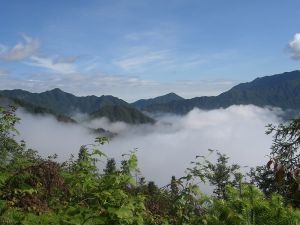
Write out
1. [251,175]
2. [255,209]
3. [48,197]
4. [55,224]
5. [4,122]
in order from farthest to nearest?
[251,175] < [4,122] < [48,197] < [255,209] < [55,224]

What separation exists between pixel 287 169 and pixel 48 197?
2963 mm

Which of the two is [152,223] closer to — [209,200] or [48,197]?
[209,200]

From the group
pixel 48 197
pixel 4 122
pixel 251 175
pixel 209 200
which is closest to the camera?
pixel 209 200

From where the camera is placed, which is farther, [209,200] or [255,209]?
[209,200]

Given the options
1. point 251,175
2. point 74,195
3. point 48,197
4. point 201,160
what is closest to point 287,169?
point 201,160

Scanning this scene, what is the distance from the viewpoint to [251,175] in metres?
62.8

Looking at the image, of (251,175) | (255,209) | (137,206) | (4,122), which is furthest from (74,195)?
(251,175)

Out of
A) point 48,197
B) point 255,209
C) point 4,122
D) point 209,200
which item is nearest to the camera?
point 255,209

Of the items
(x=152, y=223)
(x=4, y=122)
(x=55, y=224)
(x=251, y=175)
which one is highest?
(x=4, y=122)

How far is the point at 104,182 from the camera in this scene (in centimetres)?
508

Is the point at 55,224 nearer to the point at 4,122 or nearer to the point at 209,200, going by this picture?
the point at 209,200

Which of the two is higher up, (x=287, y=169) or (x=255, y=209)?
(x=287, y=169)

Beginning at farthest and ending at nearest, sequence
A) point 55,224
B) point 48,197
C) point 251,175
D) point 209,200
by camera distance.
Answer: point 251,175 < point 48,197 < point 209,200 < point 55,224

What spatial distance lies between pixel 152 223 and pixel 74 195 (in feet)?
3.33
